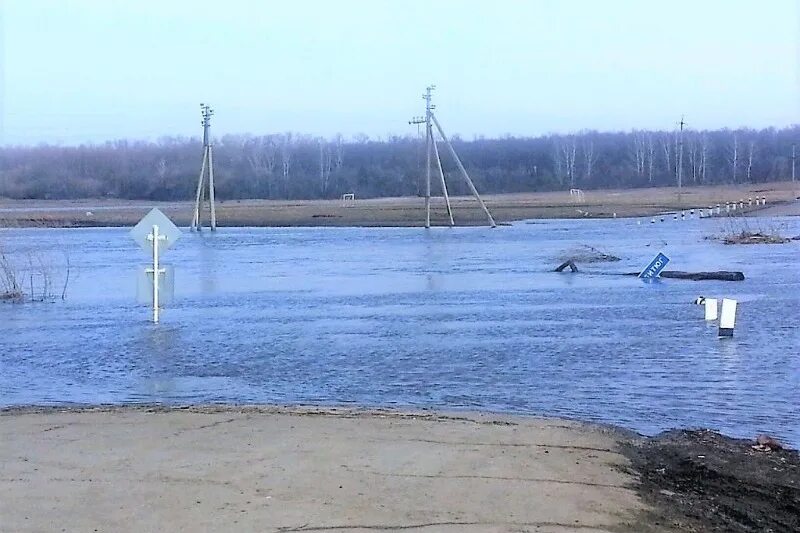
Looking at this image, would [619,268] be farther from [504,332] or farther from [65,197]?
[65,197]

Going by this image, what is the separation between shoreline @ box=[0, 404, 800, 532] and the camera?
23.4 feet

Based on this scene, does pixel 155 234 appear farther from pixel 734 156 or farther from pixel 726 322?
pixel 734 156

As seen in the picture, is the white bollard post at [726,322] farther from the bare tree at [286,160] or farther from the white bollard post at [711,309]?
the bare tree at [286,160]

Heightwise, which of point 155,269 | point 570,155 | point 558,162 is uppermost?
point 570,155

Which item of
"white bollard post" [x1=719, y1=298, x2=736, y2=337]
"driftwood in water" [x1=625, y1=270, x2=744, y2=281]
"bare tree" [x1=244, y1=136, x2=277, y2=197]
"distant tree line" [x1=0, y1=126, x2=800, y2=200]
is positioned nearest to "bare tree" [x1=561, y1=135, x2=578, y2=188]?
"distant tree line" [x1=0, y1=126, x2=800, y2=200]

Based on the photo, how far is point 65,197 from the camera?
120 m

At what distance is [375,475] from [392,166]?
13719 cm

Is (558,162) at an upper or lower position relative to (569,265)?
upper

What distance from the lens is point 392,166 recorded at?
145 m

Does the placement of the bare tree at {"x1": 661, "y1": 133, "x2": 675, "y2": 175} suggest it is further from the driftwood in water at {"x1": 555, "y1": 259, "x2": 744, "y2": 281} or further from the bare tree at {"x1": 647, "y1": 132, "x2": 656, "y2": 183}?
the driftwood in water at {"x1": 555, "y1": 259, "x2": 744, "y2": 281}

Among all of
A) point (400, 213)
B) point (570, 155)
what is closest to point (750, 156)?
point (570, 155)

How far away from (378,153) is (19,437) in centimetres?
14497

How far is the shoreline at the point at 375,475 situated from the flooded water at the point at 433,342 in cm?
210

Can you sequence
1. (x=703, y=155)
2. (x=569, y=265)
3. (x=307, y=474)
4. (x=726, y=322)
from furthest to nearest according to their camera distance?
(x=703, y=155) → (x=569, y=265) → (x=726, y=322) → (x=307, y=474)
